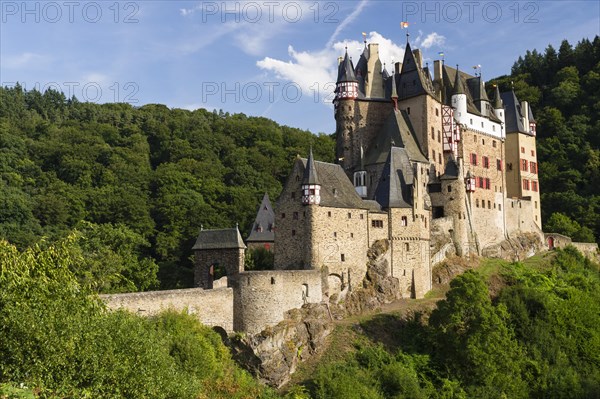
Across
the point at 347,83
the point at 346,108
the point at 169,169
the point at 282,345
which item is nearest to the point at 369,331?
the point at 282,345

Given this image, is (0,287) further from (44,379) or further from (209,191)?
(209,191)

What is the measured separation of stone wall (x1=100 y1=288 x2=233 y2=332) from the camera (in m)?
36.2

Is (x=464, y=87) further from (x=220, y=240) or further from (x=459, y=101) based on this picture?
(x=220, y=240)

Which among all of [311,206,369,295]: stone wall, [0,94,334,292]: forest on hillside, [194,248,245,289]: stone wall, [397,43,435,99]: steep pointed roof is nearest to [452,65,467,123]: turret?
[397,43,435,99]: steep pointed roof

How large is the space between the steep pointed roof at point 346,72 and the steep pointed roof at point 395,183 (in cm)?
706

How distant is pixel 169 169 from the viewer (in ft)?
250

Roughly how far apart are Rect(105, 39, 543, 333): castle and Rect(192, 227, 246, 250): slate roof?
0.07 m

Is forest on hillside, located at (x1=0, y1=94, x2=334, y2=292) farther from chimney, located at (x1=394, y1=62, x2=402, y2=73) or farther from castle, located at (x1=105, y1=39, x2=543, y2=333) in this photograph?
chimney, located at (x1=394, y1=62, x2=402, y2=73)

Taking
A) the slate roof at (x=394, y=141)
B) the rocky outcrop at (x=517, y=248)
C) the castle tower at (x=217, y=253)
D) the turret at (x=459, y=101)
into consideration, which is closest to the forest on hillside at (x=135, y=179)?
the castle tower at (x=217, y=253)

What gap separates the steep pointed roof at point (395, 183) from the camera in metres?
50.0

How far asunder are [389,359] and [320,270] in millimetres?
6386

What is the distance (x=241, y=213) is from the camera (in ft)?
227

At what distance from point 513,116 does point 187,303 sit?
40.4m

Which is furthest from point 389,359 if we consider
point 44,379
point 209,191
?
point 209,191
